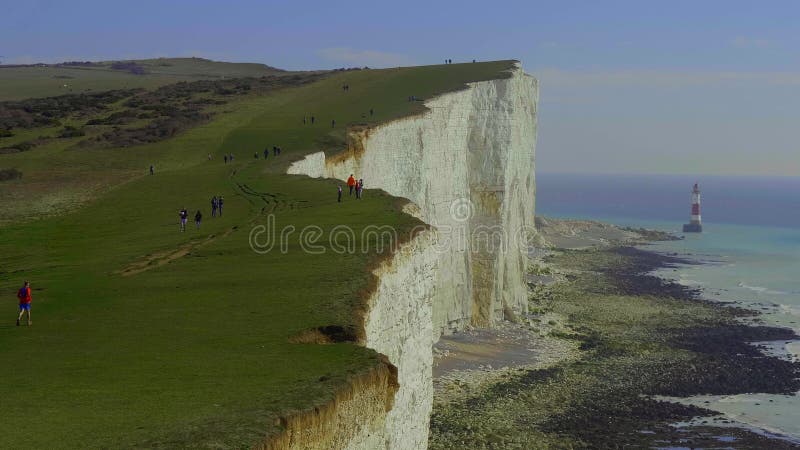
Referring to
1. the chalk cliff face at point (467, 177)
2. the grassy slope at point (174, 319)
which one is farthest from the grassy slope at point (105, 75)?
the grassy slope at point (174, 319)

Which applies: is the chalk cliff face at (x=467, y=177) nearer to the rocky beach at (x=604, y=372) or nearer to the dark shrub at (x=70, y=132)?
the rocky beach at (x=604, y=372)

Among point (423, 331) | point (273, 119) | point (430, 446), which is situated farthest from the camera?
point (273, 119)

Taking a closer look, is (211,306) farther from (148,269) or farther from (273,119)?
(273,119)

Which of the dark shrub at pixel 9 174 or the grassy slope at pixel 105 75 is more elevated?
the grassy slope at pixel 105 75

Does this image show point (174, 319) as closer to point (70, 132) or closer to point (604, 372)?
point (604, 372)

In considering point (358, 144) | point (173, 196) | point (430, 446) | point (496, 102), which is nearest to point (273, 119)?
point (496, 102)

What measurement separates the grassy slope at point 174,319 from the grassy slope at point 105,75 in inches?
2394

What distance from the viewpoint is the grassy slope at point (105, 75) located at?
96688 millimetres

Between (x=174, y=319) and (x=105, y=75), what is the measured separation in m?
107

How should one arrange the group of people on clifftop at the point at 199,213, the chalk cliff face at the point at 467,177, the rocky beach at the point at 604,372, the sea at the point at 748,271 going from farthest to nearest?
the chalk cliff face at the point at 467,177 < the sea at the point at 748,271 < the rocky beach at the point at 604,372 < the group of people on clifftop at the point at 199,213

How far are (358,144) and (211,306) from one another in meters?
25.4

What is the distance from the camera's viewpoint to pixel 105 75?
11800 cm

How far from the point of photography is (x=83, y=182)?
44.9m

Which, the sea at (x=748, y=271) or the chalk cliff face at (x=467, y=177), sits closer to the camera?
the sea at (x=748, y=271)
